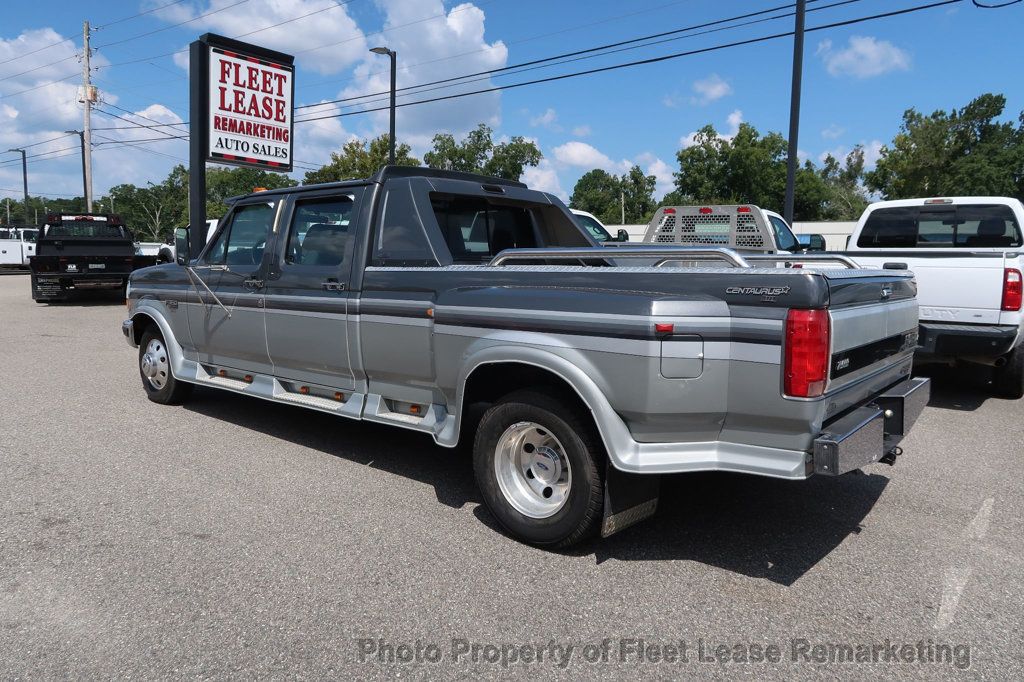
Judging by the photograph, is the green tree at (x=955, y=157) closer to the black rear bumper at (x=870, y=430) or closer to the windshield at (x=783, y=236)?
the windshield at (x=783, y=236)

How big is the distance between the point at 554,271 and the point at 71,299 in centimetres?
1974

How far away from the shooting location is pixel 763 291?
10.4 ft

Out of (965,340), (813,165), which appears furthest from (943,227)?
→ (813,165)

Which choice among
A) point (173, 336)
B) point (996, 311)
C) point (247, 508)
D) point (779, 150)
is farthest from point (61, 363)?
point (779, 150)

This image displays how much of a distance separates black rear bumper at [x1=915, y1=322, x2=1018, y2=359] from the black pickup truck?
17151 millimetres

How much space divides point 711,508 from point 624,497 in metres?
1.12

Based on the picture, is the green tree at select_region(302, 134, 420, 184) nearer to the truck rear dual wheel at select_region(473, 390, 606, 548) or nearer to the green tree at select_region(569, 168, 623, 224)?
the truck rear dual wheel at select_region(473, 390, 606, 548)

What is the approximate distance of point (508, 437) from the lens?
394 cm

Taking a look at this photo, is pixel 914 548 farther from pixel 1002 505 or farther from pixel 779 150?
pixel 779 150

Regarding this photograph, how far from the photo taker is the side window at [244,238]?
5.75 metres

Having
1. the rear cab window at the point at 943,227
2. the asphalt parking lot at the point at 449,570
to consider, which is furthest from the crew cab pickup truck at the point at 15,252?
the rear cab window at the point at 943,227

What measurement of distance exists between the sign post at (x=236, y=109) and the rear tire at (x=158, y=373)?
132 inches

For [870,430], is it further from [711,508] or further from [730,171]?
[730,171]

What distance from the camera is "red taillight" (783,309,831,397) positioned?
3037 mm
